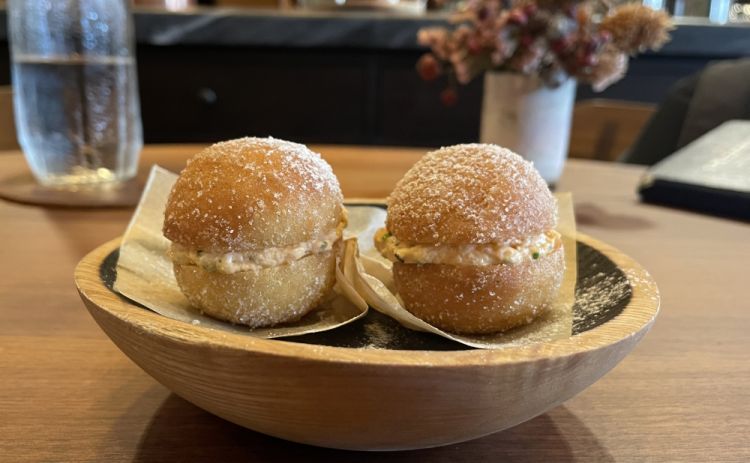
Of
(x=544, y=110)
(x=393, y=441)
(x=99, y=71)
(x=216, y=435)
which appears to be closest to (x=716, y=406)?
(x=393, y=441)

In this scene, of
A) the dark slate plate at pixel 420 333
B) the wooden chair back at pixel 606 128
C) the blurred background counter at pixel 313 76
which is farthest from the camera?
the blurred background counter at pixel 313 76

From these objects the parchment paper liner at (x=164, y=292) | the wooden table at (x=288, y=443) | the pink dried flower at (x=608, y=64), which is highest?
the pink dried flower at (x=608, y=64)

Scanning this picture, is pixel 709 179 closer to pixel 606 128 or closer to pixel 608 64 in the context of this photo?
pixel 608 64

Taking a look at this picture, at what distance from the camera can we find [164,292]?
2.18 feet

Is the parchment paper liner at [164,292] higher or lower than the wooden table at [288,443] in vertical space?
higher

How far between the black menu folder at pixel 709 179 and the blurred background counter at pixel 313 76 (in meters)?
1.55

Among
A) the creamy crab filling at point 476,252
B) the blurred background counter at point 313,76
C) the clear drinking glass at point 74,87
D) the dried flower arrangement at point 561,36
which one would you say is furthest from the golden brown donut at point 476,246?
the blurred background counter at point 313,76

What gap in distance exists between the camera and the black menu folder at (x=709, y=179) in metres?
1.24

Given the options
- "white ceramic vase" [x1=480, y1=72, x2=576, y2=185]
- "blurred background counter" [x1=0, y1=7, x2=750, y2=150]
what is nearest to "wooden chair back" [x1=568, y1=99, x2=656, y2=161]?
"blurred background counter" [x1=0, y1=7, x2=750, y2=150]

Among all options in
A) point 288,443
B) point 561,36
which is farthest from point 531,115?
point 288,443

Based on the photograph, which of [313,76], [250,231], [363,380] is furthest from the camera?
[313,76]

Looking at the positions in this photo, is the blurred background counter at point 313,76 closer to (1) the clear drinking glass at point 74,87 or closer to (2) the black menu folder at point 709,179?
(1) the clear drinking glass at point 74,87

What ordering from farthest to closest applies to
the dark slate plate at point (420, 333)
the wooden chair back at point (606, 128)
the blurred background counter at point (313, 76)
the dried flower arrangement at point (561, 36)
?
the blurred background counter at point (313, 76) < the wooden chair back at point (606, 128) < the dried flower arrangement at point (561, 36) < the dark slate plate at point (420, 333)

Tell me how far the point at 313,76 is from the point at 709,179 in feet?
6.40
